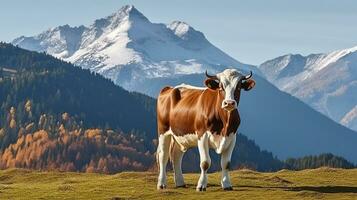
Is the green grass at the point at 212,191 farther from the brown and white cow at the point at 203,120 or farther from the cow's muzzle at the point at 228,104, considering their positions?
the cow's muzzle at the point at 228,104

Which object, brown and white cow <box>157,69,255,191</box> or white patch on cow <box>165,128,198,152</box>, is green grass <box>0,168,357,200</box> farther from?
white patch on cow <box>165,128,198,152</box>

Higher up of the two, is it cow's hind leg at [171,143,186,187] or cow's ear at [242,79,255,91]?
cow's ear at [242,79,255,91]

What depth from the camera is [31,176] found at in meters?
51.8

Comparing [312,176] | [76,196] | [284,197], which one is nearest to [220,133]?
[284,197]

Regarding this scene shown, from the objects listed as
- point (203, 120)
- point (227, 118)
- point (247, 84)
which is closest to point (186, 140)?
point (203, 120)

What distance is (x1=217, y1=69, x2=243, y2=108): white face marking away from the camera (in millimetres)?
28142

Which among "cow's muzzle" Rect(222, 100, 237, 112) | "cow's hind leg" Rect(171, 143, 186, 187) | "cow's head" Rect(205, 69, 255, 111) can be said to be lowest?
"cow's hind leg" Rect(171, 143, 186, 187)

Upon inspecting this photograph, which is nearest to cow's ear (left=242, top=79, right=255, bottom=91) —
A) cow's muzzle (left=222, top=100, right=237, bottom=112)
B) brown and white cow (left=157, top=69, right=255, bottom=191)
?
brown and white cow (left=157, top=69, right=255, bottom=191)

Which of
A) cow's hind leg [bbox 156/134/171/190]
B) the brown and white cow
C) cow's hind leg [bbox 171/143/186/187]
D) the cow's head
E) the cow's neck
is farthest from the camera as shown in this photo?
cow's hind leg [bbox 171/143/186/187]

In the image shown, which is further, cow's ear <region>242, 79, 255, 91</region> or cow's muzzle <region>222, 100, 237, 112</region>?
cow's ear <region>242, 79, 255, 91</region>

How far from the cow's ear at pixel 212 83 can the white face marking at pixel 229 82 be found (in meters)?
0.28

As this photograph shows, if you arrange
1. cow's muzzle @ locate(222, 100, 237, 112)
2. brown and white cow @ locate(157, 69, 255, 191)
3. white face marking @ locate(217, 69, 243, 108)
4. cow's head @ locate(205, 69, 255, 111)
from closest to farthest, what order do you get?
cow's muzzle @ locate(222, 100, 237, 112)
cow's head @ locate(205, 69, 255, 111)
white face marking @ locate(217, 69, 243, 108)
brown and white cow @ locate(157, 69, 255, 191)

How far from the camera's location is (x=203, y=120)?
29.5 meters

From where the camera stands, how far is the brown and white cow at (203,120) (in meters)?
28.7
